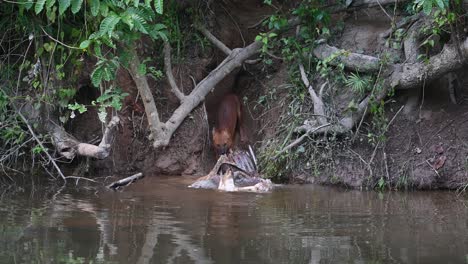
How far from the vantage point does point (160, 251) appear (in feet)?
14.0

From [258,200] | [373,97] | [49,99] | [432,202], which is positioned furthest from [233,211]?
[49,99]

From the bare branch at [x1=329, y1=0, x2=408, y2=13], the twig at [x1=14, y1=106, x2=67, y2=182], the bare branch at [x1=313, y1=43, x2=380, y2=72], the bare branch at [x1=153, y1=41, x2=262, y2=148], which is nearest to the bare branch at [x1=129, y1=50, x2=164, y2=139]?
the bare branch at [x1=153, y1=41, x2=262, y2=148]

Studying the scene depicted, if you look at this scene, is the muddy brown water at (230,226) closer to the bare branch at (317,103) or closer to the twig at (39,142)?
the twig at (39,142)

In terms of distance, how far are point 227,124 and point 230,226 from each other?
3.19 metres

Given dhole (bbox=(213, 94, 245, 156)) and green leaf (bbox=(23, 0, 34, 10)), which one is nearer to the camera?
green leaf (bbox=(23, 0, 34, 10))

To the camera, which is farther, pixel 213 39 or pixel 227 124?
pixel 227 124

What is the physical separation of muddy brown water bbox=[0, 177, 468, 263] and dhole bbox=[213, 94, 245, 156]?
1227 millimetres

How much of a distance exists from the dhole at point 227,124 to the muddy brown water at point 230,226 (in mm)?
1227

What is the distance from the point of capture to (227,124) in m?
8.16

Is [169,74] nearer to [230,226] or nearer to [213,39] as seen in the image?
[213,39]

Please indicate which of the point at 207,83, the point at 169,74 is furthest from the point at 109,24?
the point at 207,83

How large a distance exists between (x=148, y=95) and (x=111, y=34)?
159cm

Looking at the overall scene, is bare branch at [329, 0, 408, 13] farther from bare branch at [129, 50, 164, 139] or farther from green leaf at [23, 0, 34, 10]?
green leaf at [23, 0, 34, 10]

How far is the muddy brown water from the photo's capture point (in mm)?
4230
